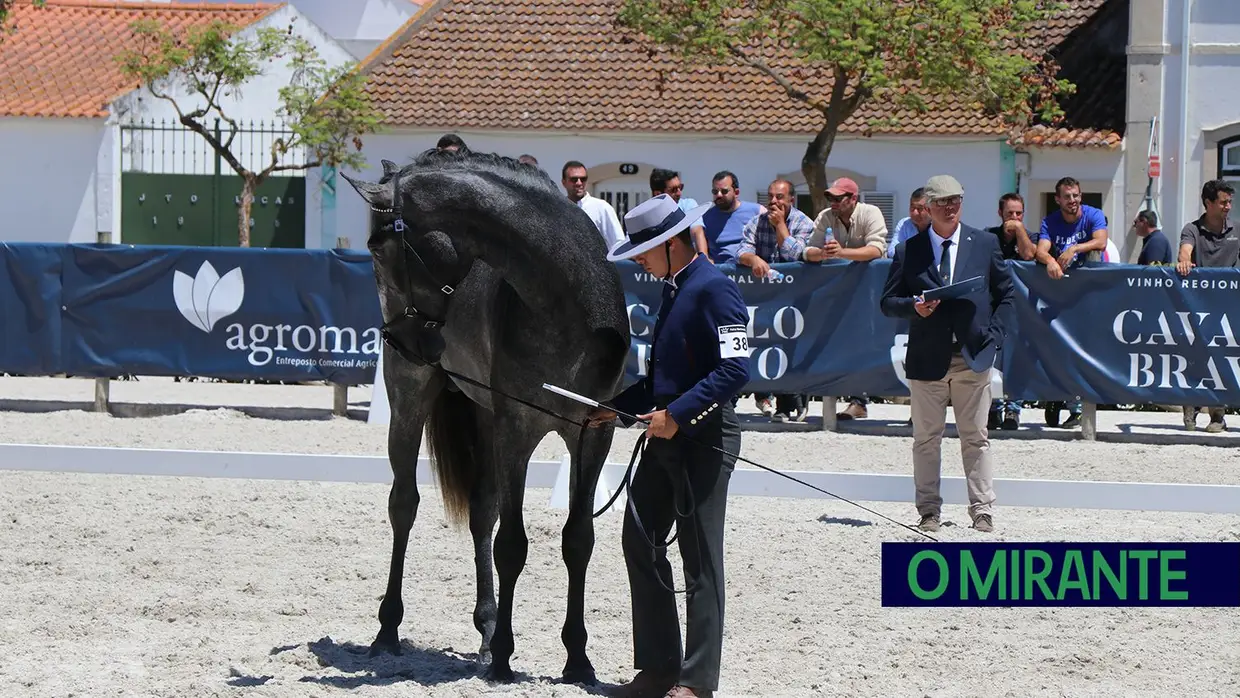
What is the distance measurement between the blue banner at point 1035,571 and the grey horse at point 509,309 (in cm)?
123

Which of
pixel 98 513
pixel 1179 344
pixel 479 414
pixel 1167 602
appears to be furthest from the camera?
pixel 1179 344

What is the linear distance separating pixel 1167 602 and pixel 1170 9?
20.0 m

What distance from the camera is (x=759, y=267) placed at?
476 inches

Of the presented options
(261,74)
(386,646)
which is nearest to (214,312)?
(386,646)

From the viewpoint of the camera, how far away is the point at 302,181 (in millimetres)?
26641

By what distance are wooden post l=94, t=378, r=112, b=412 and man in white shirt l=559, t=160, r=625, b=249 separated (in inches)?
205

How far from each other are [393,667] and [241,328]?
7906 mm

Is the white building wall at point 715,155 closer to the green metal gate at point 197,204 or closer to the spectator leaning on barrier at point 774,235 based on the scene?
the green metal gate at point 197,204

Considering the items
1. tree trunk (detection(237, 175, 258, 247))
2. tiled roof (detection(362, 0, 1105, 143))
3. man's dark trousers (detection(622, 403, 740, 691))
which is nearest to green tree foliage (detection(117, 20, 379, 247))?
tree trunk (detection(237, 175, 258, 247))

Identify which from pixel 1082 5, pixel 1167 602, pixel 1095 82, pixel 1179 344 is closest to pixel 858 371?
pixel 1179 344

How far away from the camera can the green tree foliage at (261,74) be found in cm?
2397

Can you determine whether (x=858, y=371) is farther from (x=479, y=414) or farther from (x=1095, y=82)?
(x=1095, y=82)

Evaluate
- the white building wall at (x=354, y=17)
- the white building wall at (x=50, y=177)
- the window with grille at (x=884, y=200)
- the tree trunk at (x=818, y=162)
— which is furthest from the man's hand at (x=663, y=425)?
the white building wall at (x=354, y=17)

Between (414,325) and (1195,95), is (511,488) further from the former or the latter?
(1195,95)
